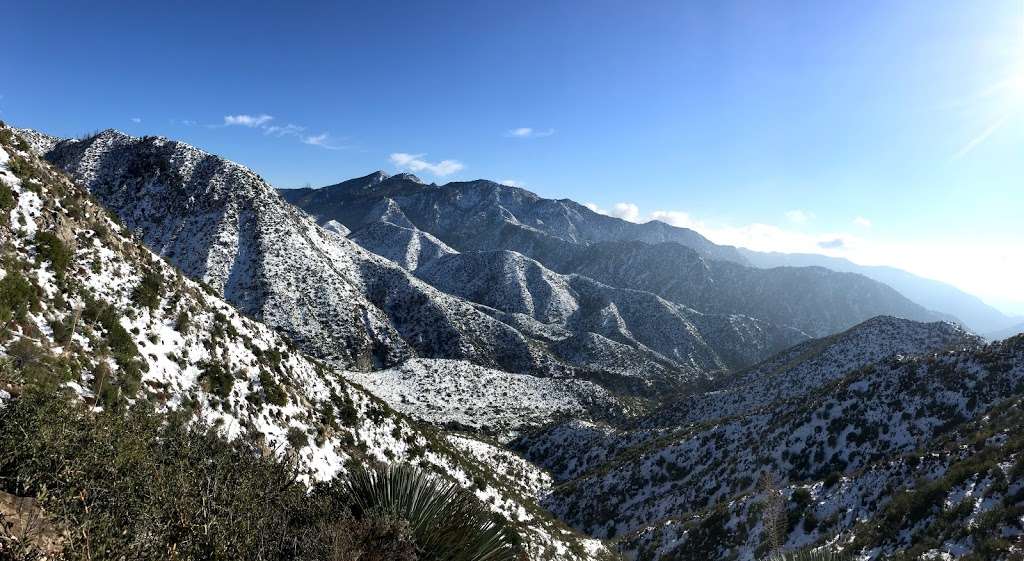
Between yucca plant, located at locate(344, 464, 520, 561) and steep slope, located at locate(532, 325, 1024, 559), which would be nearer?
yucca plant, located at locate(344, 464, 520, 561)

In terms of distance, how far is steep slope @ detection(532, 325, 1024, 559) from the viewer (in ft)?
47.5

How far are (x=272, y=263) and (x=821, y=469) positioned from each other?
62.7m

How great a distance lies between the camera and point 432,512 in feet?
22.8

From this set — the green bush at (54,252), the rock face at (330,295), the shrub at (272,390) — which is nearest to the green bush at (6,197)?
the green bush at (54,252)

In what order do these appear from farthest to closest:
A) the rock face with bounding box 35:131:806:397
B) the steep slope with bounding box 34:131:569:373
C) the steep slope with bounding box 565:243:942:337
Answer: the steep slope with bounding box 565:243:942:337 → the rock face with bounding box 35:131:806:397 → the steep slope with bounding box 34:131:569:373

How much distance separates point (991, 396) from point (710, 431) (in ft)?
44.2

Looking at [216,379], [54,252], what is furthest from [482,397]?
[54,252]

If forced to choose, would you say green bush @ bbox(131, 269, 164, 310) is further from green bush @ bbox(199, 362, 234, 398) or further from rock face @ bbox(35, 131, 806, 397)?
rock face @ bbox(35, 131, 806, 397)

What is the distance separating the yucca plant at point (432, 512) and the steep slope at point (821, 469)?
11.6m

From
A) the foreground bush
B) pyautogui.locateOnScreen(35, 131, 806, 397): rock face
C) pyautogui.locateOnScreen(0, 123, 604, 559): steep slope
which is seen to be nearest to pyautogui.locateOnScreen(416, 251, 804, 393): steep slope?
pyautogui.locateOnScreen(35, 131, 806, 397): rock face

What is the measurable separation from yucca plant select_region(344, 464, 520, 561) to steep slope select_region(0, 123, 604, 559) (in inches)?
173

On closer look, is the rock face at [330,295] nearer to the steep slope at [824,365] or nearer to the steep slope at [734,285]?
the steep slope at [824,365]

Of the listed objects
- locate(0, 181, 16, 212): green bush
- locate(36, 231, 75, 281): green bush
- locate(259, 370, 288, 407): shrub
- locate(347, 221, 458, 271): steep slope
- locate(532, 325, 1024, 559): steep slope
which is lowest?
locate(532, 325, 1024, 559): steep slope

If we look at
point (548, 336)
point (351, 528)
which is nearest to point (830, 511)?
point (351, 528)
